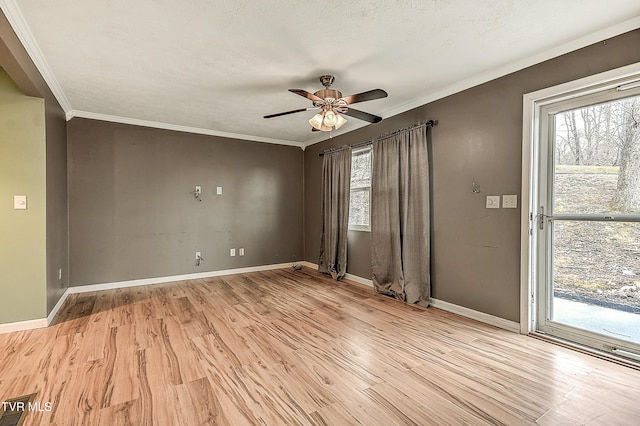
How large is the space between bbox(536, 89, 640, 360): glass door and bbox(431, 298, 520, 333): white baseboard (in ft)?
0.74

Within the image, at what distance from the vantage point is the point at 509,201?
9.21 feet

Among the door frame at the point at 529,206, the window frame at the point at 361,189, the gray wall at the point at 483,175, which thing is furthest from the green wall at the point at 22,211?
the door frame at the point at 529,206

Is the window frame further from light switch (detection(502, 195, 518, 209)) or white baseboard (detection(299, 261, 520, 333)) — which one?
light switch (detection(502, 195, 518, 209))

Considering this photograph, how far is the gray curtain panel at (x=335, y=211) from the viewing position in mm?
4785

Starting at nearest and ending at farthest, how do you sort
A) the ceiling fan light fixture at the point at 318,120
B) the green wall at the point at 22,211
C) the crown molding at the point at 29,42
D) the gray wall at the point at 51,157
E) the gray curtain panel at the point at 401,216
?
the crown molding at the point at 29,42
the gray wall at the point at 51,157
the green wall at the point at 22,211
the ceiling fan light fixture at the point at 318,120
the gray curtain panel at the point at 401,216

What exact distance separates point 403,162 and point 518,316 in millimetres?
2040

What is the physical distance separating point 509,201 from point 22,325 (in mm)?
4747

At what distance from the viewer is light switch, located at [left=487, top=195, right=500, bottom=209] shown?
2904mm

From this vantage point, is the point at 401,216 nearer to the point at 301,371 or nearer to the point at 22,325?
the point at 301,371

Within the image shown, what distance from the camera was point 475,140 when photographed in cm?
308

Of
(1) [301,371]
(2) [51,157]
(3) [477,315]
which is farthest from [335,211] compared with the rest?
(2) [51,157]

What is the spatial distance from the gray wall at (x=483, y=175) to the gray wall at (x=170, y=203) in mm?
2905

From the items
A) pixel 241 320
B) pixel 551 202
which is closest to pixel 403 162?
pixel 551 202

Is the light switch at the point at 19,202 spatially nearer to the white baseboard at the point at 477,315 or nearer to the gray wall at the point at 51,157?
the gray wall at the point at 51,157
